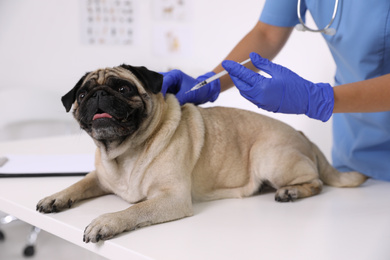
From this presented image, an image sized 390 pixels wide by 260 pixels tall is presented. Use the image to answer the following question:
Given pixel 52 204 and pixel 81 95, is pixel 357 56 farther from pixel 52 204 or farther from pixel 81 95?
pixel 52 204

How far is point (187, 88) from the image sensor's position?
1.64 meters

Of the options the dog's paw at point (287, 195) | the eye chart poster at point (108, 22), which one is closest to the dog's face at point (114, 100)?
the dog's paw at point (287, 195)

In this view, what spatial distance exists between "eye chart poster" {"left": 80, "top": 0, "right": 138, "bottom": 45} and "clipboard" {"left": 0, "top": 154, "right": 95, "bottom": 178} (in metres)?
2.41

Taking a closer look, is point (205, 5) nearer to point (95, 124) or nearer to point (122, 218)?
point (95, 124)

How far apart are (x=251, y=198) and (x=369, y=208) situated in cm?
35

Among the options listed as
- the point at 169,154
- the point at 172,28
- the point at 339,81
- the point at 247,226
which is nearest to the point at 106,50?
the point at 172,28

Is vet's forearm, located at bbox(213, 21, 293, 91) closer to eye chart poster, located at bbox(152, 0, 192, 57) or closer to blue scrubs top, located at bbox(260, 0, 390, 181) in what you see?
blue scrubs top, located at bbox(260, 0, 390, 181)

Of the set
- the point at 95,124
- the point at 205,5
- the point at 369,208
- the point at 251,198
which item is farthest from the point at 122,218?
the point at 205,5

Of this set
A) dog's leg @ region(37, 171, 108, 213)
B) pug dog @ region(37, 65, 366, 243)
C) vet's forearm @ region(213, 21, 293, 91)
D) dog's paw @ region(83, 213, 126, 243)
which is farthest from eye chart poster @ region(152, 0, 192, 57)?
dog's paw @ region(83, 213, 126, 243)

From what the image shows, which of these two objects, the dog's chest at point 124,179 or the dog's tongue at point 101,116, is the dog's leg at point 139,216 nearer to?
the dog's chest at point 124,179

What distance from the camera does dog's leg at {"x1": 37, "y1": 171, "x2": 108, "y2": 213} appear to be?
114 cm

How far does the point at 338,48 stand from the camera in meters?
1.59

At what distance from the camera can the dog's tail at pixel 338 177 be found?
146 centimetres

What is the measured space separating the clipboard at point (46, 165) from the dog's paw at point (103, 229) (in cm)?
61
